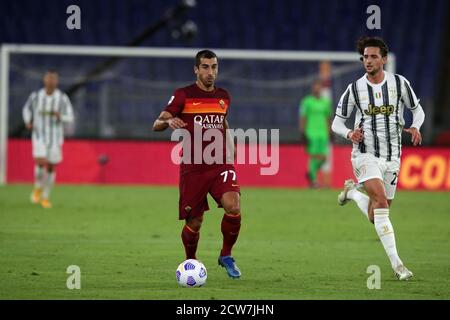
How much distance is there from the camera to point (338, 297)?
7992mm

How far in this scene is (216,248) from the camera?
1176 cm

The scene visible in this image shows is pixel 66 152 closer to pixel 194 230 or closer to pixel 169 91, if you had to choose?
pixel 169 91

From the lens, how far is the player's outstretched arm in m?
8.67

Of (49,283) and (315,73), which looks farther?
(315,73)

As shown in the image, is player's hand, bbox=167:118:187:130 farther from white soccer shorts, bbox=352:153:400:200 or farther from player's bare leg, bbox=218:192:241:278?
white soccer shorts, bbox=352:153:400:200

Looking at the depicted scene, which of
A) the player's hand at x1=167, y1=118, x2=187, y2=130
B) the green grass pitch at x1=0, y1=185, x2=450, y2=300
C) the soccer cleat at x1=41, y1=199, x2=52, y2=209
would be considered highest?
the player's hand at x1=167, y1=118, x2=187, y2=130

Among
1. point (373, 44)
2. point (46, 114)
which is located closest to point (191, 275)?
point (373, 44)

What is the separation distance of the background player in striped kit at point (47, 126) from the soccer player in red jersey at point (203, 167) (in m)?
8.50

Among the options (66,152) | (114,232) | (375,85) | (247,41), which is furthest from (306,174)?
(375,85)

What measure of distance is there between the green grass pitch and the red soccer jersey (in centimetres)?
120

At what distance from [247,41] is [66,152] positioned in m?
8.19

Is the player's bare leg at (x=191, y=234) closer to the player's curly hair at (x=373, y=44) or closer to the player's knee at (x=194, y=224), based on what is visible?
the player's knee at (x=194, y=224)

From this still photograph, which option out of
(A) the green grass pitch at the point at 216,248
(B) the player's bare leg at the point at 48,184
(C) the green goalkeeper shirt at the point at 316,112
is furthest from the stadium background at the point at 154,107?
(B) the player's bare leg at the point at 48,184

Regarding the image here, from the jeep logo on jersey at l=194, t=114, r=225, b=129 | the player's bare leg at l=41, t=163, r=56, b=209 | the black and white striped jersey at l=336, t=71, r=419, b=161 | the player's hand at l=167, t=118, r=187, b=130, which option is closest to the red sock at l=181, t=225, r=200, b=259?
the jeep logo on jersey at l=194, t=114, r=225, b=129
